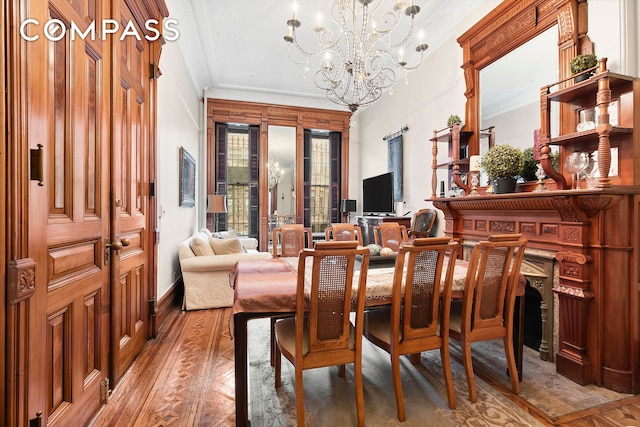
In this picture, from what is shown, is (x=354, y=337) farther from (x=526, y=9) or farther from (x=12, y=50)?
(x=526, y=9)

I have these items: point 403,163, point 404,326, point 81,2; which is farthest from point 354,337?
point 403,163

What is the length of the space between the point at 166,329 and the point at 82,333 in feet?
5.03

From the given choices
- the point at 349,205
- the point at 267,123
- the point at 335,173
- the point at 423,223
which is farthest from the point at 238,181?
the point at 423,223

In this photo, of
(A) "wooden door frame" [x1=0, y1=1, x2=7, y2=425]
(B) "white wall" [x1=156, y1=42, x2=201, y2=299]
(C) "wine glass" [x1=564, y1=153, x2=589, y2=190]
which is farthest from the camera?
(B) "white wall" [x1=156, y1=42, x2=201, y2=299]

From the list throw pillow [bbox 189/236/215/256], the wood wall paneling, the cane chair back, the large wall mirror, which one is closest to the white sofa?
throw pillow [bbox 189/236/215/256]

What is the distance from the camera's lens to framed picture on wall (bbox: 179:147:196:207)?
165 inches

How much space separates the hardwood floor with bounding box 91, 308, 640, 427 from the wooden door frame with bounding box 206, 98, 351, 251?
3814 millimetres

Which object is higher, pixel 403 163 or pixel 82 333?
pixel 403 163

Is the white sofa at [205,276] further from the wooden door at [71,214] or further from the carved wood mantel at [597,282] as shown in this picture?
the carved wood mantel at [597,282]

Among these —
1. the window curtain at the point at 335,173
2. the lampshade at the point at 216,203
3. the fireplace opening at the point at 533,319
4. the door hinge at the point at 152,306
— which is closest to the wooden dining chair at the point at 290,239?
the door hinge at the point at 152,306

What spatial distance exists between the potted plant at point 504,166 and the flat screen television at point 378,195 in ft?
8.40

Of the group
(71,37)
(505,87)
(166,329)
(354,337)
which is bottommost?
(166,329)

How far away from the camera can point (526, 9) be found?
2.76 metres

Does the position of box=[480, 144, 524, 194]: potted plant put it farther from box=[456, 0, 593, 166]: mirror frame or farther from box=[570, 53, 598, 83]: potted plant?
box=[570, 53, 598, 83]: potted plant
